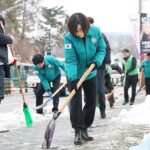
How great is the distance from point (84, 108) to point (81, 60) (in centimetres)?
69

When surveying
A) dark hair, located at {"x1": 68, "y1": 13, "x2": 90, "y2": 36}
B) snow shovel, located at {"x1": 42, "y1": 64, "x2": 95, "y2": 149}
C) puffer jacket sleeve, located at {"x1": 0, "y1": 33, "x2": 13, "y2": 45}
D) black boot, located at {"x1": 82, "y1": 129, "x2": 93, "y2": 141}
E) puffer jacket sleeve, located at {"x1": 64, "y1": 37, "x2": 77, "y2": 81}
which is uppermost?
dark hair, located at {"x1": 68, "y1": 13, "x2": 90, "y2": 36}

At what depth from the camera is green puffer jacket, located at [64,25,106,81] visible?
21.0ft

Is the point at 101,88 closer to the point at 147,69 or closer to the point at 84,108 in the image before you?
the point at 84,108

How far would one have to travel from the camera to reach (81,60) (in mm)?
6562

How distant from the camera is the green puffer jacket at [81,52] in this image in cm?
641

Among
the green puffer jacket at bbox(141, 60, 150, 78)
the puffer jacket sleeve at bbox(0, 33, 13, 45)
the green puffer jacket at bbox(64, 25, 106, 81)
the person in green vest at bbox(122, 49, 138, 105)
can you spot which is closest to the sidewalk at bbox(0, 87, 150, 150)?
the green puffer jacket at bbox(64, 25, 106, 81)

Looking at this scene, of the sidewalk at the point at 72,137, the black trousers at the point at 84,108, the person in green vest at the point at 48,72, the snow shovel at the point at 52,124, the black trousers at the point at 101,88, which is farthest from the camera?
the person in green vest at the point at 48,72

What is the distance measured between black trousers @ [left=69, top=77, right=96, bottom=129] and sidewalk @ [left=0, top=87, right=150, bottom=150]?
256mm

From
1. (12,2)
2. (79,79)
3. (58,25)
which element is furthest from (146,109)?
(58,25)

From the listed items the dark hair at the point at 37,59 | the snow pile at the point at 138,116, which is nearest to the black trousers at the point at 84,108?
the snow pile at the point at 138,116

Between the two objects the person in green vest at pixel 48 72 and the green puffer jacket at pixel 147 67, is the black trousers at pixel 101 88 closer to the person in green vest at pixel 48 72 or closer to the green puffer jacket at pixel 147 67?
the person in green vest at pixel 48 72

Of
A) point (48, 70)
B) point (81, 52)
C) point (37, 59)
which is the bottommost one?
point (48, 70)

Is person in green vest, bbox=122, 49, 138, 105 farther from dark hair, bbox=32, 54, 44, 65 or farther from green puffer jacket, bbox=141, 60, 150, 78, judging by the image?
dark hair, bbox=32, 54, 44, 65

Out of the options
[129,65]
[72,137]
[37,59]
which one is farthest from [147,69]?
[72,137]
